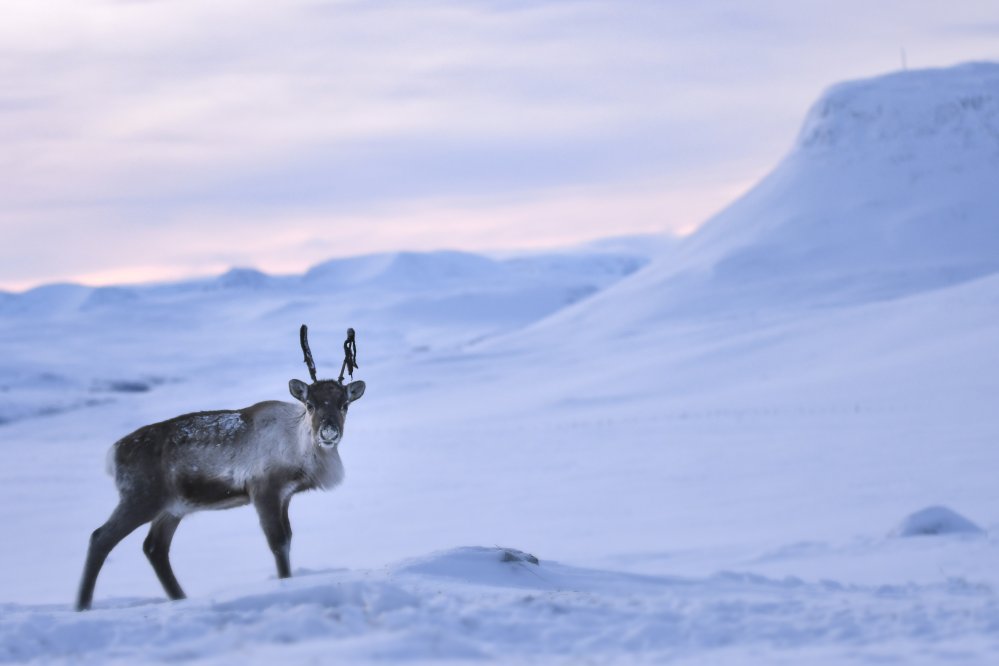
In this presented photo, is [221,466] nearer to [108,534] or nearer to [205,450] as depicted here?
[205,450]

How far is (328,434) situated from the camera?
7.04 meters

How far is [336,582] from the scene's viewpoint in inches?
259

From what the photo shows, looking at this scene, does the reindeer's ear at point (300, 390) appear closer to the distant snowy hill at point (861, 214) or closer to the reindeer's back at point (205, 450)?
the reindeer's back at point (205, 450)

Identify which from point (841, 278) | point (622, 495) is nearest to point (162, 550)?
point (622, 495)

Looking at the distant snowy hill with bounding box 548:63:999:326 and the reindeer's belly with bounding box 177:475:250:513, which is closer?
the reindeer's belly with bounding box 177:475:250:513

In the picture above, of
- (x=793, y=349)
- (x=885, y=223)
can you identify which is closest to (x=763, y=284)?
(x=885, y=223)

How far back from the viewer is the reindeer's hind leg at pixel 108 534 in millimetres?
7484

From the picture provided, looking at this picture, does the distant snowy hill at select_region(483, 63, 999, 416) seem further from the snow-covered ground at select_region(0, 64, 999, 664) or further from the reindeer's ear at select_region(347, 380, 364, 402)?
the reindeer's ear at select_region(347, 380, 364, 402)

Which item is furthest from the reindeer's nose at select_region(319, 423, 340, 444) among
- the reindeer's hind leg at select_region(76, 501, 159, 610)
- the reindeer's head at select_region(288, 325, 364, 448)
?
the reindeer's hind leg at select_region(76, 501, 159, 610)

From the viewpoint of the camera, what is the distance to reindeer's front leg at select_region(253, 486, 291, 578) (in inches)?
287

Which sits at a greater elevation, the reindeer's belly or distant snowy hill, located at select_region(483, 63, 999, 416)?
distant snowy hill, located at select_region(483, 63, 999, 416)

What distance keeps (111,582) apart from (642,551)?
6265 mm

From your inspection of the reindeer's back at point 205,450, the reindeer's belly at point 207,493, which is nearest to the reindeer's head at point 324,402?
the reindeer's back at point 205,450

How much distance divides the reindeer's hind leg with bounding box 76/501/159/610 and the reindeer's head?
1.24 m
